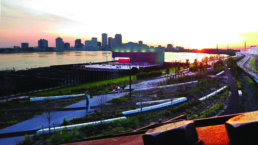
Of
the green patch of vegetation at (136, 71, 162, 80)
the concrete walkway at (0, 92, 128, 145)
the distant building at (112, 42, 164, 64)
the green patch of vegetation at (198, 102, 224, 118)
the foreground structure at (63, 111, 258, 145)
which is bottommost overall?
the concrete walkway at (0, 92, 128, 145)

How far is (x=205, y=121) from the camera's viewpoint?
1424mm

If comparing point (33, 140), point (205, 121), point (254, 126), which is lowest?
point (33, 140)

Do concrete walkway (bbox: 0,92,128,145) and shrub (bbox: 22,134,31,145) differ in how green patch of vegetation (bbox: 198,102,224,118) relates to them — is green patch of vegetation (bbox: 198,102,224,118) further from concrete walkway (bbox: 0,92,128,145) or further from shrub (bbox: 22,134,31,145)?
shrub (bbox: 22,134,31,145)

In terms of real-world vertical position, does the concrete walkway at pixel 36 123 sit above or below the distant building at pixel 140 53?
below

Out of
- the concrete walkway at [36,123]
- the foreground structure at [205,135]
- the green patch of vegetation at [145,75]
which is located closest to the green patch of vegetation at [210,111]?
the concrete walkway at [36,123]

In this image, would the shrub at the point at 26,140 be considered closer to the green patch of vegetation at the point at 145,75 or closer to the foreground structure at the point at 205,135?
the foreground structure at the point at 205,135

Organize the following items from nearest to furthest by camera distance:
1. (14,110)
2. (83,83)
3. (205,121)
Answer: (205,121) → (14,110) → (83,83)

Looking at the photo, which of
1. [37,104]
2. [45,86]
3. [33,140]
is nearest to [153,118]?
[33,140]

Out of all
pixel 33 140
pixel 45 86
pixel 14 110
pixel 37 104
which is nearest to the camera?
pixel 33 140

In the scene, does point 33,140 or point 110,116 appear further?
point 110,116

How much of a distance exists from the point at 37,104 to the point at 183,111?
1317cm

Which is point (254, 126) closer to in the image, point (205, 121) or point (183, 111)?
point (205, 121)

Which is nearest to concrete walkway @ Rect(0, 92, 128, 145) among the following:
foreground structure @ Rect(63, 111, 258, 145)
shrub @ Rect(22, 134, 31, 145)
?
shrub @ Rect(22, 134, 31, 145)

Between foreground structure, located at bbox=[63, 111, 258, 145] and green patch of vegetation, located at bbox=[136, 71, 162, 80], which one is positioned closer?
foreground structure, located at bbox=[63, 111, 258, 145]
